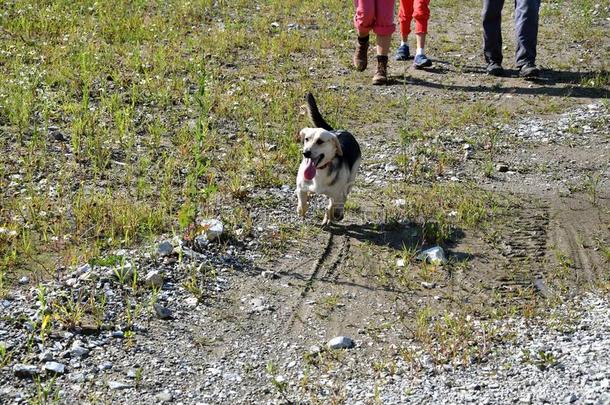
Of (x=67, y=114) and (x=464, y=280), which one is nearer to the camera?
(x=464, y=280)

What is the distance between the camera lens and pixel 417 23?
1223cm

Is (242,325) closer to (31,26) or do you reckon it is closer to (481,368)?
(481,368)

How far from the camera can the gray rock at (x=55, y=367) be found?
5395mm

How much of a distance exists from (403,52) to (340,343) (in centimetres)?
798

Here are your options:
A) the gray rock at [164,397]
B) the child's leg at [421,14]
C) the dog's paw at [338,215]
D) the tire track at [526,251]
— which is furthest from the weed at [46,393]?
the child's leg at [421,14]

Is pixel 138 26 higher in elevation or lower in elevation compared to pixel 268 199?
higher

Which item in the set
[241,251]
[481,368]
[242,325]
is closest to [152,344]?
[242,325]

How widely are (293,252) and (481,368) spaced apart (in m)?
Result: 2.23

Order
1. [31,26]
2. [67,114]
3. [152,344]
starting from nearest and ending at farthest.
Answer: [152,344], [67,114], [31,26]

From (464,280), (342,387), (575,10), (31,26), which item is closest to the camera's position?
(342,387)

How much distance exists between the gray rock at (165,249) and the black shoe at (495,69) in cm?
695

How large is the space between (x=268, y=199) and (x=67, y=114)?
10.6 ft

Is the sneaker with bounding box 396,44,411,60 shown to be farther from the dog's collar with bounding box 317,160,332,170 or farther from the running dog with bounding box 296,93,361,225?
the dog's collar with bounding box 317,160,332,170

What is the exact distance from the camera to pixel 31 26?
13211 mm
